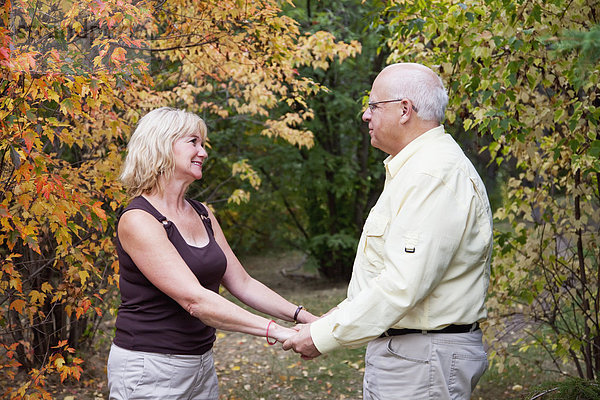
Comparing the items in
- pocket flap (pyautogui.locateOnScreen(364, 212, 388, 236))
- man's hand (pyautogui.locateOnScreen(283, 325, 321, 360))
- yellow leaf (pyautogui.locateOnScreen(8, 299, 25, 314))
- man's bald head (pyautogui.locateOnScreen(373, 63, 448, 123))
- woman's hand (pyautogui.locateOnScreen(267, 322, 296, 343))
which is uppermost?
man's bald head (pyautogui.locateOnScreen(373, 63, 448, 123))

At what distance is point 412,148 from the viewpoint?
253 centimetres

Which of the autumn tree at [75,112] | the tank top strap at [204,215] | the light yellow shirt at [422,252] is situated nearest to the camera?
the light yellow shirt at [422,252]

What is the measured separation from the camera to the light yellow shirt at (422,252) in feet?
7.52

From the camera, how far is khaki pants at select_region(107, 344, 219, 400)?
2.59 meters

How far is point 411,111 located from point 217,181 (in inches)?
368

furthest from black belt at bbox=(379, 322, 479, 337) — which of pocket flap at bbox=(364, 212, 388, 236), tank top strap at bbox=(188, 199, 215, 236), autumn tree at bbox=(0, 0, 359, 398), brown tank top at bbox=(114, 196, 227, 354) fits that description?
autumn tree at bbox=(0, 0, 359, 398)

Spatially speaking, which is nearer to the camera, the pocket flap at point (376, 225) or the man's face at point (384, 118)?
the pocket flap at point (376, 225)

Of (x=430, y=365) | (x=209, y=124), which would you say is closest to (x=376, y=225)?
(x=430, y=365)

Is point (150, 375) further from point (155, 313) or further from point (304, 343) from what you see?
point (304, 343)

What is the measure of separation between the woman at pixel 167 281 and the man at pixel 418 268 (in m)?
0.47

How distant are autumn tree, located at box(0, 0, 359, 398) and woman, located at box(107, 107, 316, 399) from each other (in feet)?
2.57

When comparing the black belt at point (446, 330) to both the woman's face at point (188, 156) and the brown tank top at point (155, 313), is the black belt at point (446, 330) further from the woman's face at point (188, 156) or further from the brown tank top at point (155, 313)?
the woman's face at point (188, 156)

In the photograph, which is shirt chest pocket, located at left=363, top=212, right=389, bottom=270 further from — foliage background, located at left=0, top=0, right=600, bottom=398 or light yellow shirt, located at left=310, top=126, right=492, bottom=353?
foliage background, located at left=0, top=0, right=600, bottom=398

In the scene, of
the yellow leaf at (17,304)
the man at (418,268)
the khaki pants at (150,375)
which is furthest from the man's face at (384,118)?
the yellow leaf at (17,304)
